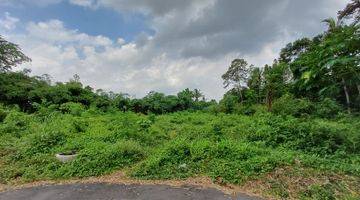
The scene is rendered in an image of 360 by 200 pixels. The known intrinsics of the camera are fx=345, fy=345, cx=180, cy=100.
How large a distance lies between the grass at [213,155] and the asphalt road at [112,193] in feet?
2.10

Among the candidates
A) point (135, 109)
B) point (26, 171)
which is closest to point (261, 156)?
point (26, 171)

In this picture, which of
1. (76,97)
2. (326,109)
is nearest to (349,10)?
(326,109)

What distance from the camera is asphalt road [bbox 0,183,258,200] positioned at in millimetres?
6203

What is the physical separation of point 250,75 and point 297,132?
1497 cm

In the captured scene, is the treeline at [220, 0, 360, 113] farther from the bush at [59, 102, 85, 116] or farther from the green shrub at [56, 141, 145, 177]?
the bush at [59, 102, 85, 116]

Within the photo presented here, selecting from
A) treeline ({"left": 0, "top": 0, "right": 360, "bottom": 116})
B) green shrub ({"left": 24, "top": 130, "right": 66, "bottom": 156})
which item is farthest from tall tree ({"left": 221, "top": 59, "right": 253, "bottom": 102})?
green shrub ({"left": 24, "top": 130, "right": 66, "bottom": 156})

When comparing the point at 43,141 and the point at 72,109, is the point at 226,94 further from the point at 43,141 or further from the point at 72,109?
the point at 43,141

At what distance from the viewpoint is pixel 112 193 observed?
6.52 m

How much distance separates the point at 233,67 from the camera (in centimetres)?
2448

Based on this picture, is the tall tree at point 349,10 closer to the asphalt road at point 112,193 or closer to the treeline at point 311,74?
the treeline at point 311,74

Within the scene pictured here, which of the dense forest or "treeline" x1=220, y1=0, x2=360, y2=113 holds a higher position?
"treeline" x1=220, y1=0, x2=360, y2=113

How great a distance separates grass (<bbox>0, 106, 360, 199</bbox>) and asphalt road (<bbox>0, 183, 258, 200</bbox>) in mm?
641

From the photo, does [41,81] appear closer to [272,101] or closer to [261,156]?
[272,101]

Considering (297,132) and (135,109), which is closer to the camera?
(297,132)
